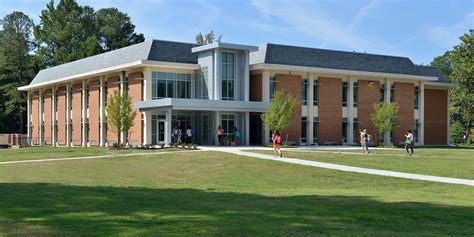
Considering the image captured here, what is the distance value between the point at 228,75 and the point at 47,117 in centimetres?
2836

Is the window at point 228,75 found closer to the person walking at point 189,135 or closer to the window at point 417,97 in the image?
the person walking at point 189,135

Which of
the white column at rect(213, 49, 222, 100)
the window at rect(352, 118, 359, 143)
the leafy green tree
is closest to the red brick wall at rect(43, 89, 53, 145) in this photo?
the white column at rect(213, 49, 222, 100)

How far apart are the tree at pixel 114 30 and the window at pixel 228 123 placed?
168 ft

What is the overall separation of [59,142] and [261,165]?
4088cm

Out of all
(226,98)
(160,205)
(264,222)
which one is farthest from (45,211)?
(226,98)

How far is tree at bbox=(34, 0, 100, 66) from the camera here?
8641 cm

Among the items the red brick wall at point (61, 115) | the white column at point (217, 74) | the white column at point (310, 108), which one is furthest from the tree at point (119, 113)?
the red brick wall at point (61, 115)

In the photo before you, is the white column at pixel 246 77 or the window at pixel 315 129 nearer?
the white column at pixel 246 77

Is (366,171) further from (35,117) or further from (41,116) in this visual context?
(35,117)

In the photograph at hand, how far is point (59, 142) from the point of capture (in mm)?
66500

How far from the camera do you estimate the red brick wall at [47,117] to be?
68812 mm

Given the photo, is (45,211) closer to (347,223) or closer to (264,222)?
(264,222)

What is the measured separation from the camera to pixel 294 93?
53.7 m

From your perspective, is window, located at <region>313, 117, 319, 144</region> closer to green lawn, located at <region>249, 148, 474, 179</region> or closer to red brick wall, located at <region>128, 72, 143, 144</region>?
red brick wall, located at <region>128, 72, 143, 144</region>
